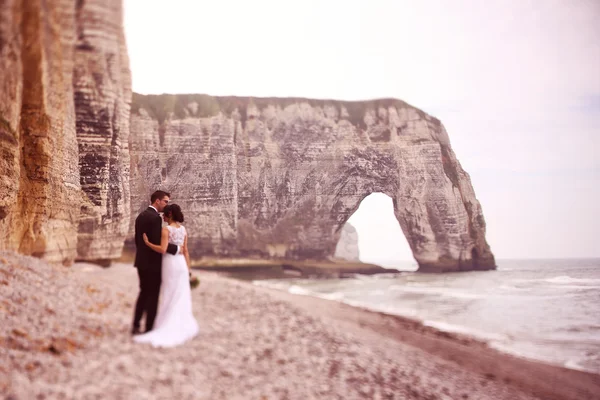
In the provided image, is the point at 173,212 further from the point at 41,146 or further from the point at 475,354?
the point at 475,354

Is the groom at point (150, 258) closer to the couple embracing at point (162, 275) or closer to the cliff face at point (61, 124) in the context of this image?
the couple embracing at point (162, 275)

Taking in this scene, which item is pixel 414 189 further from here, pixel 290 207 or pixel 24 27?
pixel 24 27

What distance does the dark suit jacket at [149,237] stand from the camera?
14.8 feet

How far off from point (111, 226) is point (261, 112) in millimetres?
15910

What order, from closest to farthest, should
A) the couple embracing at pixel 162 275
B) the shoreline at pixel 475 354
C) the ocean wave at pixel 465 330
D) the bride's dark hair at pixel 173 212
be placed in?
the couple embracing at pixel 162 275, the bride's dark hair at pixel 173 212, the shoreline at pixel 475 354, the ocean wave at pixel 465 330

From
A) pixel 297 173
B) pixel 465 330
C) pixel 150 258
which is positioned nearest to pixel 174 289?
pixel 150 258

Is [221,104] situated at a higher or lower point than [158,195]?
higher

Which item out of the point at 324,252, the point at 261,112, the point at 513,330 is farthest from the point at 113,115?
the point at 261,112

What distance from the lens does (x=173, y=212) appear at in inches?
186

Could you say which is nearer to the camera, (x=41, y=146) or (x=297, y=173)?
(x=41, y=146)

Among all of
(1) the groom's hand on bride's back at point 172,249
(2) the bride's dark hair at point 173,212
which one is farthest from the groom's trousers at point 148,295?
(2) the bride's dark hair at point 173,212

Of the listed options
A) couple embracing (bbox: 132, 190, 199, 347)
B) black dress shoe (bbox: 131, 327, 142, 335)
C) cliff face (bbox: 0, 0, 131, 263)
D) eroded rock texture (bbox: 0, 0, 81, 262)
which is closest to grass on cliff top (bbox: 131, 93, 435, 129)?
cliff face (bbox: 0, 0, 131, 263)

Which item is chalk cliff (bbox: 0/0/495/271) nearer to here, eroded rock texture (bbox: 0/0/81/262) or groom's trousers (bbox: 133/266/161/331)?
eroded rock texture (bbox: 0/0/81/262)

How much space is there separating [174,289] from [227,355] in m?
0.79
